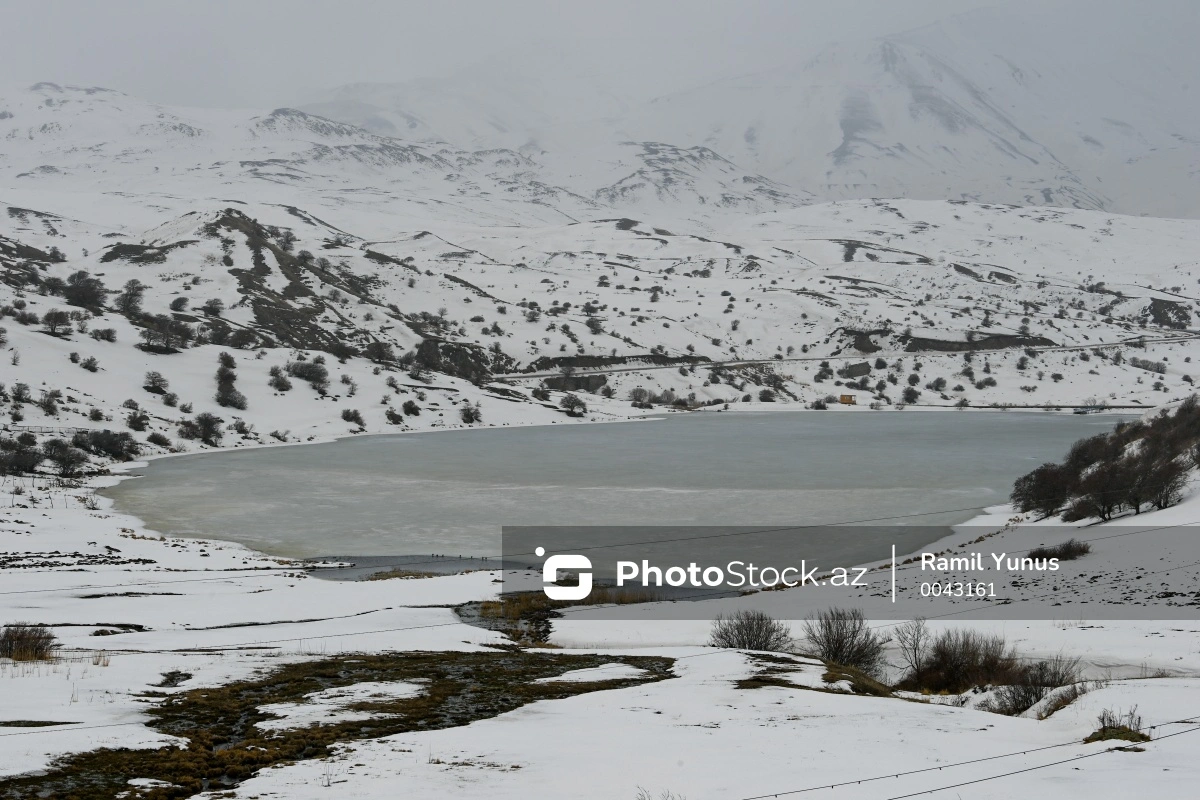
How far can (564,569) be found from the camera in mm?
27703

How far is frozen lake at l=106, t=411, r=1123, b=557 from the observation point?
34219 millimetres

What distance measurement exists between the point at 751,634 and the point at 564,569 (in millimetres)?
9388

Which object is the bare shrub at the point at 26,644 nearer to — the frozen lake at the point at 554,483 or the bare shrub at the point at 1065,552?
the frozen lake at the point at 554,483

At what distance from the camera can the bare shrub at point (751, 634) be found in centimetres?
1917

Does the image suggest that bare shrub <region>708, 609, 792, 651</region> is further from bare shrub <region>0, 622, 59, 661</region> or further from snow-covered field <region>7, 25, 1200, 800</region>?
bare shrub <region>0, 622, 59, 661</region>

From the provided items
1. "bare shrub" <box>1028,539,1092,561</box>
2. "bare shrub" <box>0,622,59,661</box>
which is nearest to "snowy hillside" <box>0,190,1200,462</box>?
"bare shrub" <box>0,622,59,661</box>

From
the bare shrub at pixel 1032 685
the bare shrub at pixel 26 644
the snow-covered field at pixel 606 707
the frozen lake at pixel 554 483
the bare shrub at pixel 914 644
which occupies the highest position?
the frozen lake at pixel 554 483

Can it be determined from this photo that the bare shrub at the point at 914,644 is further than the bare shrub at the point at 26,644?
Yes

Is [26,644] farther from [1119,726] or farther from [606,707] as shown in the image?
[1119,726]

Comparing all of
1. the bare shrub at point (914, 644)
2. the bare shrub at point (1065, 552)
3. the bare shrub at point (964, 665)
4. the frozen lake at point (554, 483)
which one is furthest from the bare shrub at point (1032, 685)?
the frozen lake at point (554, 483)

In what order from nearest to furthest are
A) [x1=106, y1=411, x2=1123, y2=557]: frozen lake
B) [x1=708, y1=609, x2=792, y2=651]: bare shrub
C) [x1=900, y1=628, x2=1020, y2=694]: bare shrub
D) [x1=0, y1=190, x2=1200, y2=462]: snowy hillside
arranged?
[x1=900, y1=628, x2=1020, y2=694]: bare shrub < [x1=708, y1=609, x2=792, y2=651]: bare shrub < [x1=106, y1=411, x2=1123, y2=557]: frozen lake < [x1=0, y1=190, x2=1200, y2=462]: snowy hillside

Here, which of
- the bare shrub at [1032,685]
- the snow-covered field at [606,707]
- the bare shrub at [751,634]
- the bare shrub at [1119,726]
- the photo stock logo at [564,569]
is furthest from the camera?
the photo stock logo at [564,569]

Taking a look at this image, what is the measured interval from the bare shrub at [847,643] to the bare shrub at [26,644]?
515 inches

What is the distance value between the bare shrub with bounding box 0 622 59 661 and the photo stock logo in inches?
465
